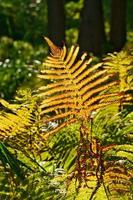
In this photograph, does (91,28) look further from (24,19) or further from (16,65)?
(24,19)

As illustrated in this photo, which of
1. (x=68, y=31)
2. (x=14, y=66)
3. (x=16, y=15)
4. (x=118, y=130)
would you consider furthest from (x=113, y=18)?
(x=118, y=130)

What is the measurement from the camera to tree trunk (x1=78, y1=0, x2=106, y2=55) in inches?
539

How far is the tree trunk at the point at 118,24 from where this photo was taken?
15.0 meters

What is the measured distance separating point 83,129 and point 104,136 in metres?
0.28

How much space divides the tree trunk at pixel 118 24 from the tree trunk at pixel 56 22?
2131 mm

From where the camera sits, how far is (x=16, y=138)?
2.91m

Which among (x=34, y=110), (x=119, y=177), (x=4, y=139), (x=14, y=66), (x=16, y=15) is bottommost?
(x=119, y=177)

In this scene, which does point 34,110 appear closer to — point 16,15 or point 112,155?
point 112,155

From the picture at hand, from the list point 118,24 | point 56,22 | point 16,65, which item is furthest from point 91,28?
point 16,65

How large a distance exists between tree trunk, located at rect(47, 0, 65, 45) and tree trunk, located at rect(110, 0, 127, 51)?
2131 mm

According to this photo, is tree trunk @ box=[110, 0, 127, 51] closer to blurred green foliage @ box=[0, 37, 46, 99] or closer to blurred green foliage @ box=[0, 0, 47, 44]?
blurred green foliage @ box=[0, 37, 46, 99]

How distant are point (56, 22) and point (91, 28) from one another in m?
1.02

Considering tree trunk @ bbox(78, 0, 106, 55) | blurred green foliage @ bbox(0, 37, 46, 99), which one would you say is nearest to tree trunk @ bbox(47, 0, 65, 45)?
tree trunk @ bbox(78, 0, 106, 55)

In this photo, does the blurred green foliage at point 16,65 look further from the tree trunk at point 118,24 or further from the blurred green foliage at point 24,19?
the tree trunk at point 118,24
